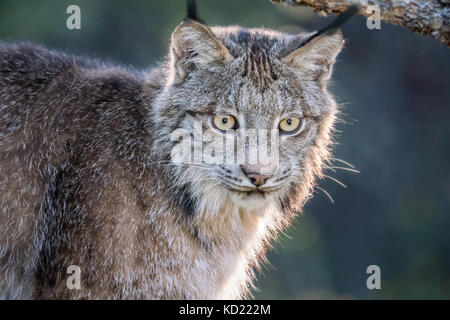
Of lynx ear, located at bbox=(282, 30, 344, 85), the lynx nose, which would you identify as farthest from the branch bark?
the lynx nose

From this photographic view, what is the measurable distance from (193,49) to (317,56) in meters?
1.03

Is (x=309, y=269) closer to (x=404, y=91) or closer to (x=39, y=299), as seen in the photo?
(x=404, y=91)

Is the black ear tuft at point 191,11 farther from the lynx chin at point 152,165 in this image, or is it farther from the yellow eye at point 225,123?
the yellow eye at point 225,123

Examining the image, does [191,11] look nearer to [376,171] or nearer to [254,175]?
[254,175]

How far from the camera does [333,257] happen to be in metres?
12.6

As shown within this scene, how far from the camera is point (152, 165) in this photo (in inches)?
205

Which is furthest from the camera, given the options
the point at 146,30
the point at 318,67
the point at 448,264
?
the point at 146,30

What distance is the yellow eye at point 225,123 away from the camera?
490 centimetres

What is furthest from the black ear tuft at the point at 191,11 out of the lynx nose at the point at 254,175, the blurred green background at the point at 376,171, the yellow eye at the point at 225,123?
the blurred green background at the point at 376,171

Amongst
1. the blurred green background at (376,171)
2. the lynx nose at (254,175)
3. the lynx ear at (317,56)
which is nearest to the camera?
the lynx nose at (254,175)

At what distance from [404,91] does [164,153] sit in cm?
837

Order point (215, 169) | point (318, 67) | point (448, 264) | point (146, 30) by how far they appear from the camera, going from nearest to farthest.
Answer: point (215, 169), point (318, 67), point (448, 264), point (146, 30)

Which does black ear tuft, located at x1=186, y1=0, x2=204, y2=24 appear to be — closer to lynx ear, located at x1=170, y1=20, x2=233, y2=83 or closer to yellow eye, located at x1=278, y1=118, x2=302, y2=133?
lynx ear, located at x1=170, y1=20, x2=233, y2=83

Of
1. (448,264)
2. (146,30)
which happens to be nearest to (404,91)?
(448,264)
